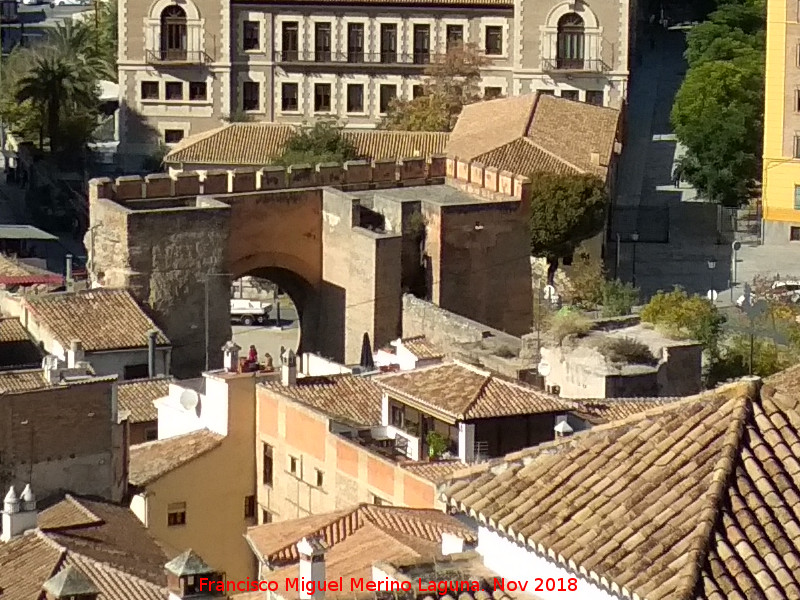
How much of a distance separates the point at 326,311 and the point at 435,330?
4.26 m

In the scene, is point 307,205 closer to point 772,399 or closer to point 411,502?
point 411,502

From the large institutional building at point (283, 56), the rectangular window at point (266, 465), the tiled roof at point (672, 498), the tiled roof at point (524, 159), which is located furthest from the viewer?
the large institutional building at point (283, 56)

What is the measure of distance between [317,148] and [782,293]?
1206cm

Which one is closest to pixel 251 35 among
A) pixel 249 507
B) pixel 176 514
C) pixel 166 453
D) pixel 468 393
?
pixel 249 507

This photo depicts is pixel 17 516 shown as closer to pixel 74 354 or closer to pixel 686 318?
pixel 74 354

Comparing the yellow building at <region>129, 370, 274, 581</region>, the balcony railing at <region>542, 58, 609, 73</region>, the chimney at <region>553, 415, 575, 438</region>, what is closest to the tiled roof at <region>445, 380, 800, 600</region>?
the chimney at <region>553, 415, 575, 438</region>

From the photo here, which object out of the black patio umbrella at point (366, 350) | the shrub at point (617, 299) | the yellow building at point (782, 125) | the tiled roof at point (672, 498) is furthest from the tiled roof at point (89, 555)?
the yellow building at point (782, 125)

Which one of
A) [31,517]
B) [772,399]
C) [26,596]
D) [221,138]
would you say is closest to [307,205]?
[221,138]

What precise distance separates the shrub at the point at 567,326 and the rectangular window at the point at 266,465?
26.8ft

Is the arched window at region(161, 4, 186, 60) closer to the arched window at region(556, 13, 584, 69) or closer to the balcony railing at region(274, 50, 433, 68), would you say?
the balcony railing at region(274, 50, 433, 68)

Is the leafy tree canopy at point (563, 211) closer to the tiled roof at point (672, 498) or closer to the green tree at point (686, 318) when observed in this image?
the green tree at point (686, 318)

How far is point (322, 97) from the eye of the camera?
218ft

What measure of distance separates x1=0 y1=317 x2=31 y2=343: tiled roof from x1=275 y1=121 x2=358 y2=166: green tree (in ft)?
55.4

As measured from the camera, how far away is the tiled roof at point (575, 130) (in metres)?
47.4
